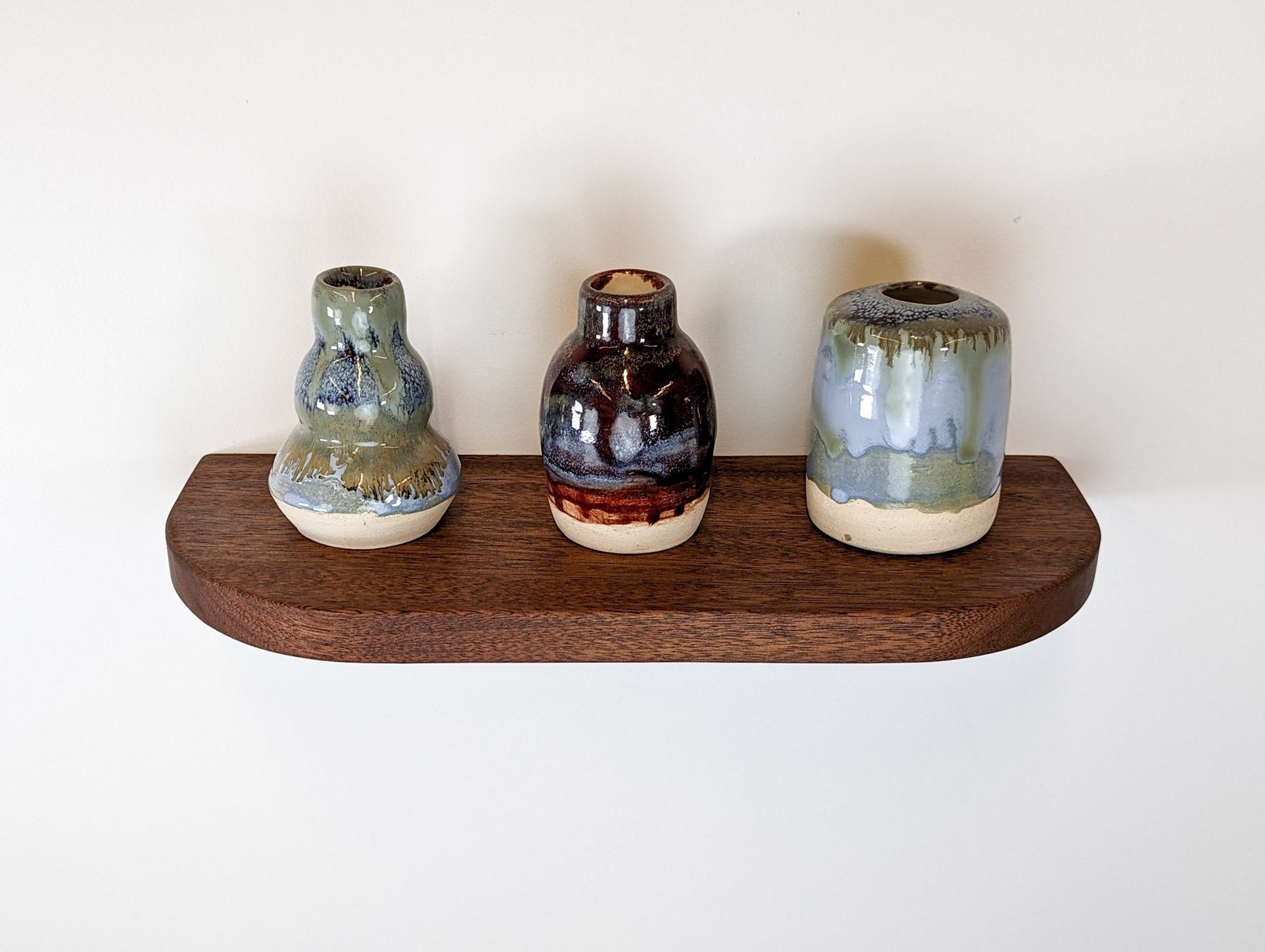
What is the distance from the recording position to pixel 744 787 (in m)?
0.63

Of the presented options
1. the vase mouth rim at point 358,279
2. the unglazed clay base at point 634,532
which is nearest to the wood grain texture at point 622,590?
the unglazed clay base at point 634,532

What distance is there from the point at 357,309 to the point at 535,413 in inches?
4.6

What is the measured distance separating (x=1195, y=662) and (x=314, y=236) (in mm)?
484

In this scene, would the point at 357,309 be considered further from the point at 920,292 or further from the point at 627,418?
the point at 920,292

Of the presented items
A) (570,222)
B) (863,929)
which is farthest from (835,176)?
(863,929)

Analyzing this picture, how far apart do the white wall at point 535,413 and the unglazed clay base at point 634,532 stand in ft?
0.28

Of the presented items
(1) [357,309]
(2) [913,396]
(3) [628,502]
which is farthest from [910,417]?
(1) [357,309]

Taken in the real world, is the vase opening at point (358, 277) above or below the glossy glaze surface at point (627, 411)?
above

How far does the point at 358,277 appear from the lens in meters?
0.45

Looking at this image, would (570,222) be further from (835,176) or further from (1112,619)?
(1112,619)

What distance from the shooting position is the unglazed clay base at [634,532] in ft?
1.49

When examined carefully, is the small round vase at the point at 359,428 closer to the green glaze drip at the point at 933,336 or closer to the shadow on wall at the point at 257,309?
the shadow on wall at the point at 257,309

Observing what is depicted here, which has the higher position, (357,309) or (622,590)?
(357,309)

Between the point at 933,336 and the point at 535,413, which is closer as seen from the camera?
the point at 933,336
